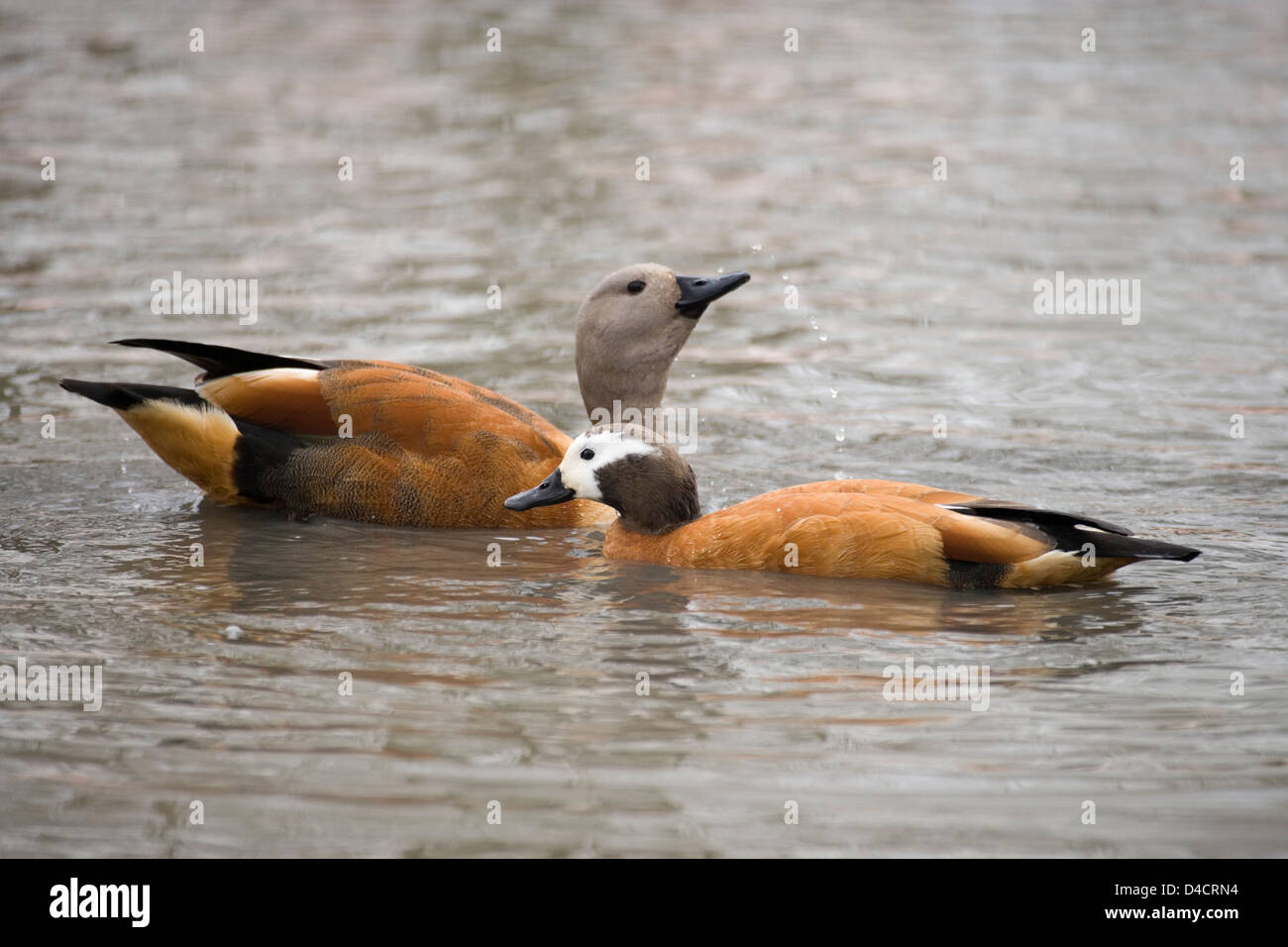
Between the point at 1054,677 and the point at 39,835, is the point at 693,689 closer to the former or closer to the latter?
the point at 1054,677

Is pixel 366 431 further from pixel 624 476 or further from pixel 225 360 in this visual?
pixel 624 476

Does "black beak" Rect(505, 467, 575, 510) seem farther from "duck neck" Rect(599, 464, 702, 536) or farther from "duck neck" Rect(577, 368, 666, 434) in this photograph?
"duck neck" Rect(577, 368, 666, 434)

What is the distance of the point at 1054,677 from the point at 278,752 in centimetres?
268

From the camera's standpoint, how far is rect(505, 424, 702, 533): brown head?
7.48 m

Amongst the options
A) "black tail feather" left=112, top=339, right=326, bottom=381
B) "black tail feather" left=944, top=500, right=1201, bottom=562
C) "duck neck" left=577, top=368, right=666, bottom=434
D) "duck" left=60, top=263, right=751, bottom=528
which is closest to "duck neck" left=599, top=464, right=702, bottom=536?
"duck" left=60, top=263, right=751, bottom=528

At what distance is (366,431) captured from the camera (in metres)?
7.95

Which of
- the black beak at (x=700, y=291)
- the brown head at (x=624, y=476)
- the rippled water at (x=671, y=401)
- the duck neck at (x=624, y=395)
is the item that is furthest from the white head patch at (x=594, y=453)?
the black beak at (x=700, y=291)

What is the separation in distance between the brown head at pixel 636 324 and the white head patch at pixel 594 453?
88 cm

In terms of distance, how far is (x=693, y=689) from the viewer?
5953mm

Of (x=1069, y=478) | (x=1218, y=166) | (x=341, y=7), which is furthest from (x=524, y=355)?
(x=341, y=7)

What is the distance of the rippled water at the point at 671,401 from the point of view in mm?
5164

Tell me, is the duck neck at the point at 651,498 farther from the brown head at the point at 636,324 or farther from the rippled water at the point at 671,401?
the brown head at the point at 636,324

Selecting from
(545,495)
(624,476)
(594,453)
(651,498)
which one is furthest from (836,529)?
(545,495)

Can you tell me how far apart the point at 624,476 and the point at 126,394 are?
2387 mm
